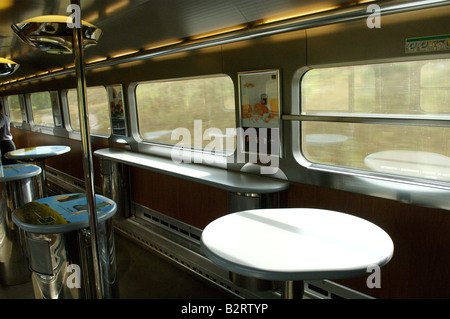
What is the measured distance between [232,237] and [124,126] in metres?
3.41

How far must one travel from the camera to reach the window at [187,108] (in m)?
3.49

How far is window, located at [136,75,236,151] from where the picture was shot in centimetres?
349

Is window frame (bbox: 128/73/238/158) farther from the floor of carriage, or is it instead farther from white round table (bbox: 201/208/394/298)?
white round table (bbox: 201/208/394/298)

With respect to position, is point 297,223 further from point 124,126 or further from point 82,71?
point 124,126

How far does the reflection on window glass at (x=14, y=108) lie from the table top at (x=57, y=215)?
23.3ft

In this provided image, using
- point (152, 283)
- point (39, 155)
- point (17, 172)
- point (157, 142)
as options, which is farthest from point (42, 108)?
point (152, 283)

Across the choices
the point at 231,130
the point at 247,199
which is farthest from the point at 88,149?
the point at 231,130

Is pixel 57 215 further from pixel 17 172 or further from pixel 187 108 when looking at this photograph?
pixel 187 108

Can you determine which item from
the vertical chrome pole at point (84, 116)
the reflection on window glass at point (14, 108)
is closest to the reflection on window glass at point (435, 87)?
the vertical chrome pole at point (84, 116)

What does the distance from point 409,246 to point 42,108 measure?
24.3 ft

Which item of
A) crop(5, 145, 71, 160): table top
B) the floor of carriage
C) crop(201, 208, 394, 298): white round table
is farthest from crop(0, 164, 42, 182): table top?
crop(201, 208, 394, 298): white round table

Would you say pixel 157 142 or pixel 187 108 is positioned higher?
pixel 187 108

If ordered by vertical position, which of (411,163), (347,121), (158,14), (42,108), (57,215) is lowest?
(57,215)

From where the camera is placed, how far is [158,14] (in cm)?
294
